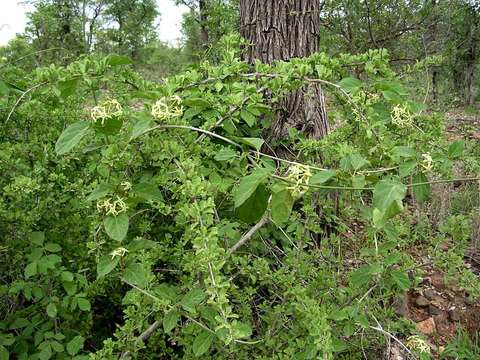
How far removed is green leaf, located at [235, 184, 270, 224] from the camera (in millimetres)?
882

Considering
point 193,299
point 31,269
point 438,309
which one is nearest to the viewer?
point 193,299

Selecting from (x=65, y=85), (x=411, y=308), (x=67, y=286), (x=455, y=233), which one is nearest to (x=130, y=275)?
(x=65, y=85)

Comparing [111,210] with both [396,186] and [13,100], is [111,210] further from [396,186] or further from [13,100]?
[13,100]

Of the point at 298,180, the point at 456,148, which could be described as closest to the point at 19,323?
the point at 298,180

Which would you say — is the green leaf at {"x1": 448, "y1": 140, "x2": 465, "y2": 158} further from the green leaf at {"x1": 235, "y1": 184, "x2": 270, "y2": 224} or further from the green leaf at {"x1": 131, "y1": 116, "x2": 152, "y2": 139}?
the green leaf at {"x1": 131, "y1": 116, "x2": 152, "y2": 139}

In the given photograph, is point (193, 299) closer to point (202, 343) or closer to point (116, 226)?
point (202, 343)

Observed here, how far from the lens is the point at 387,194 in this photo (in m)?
0.76

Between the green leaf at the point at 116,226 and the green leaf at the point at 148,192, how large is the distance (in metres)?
0.08

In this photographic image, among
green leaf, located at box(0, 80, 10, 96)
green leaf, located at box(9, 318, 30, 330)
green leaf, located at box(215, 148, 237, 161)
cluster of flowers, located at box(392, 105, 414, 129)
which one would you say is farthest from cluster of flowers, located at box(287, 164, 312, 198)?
green leaf, located at box(9, 318, 30, 330)

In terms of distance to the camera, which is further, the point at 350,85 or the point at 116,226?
the point at 350,85

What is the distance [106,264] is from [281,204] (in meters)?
0.47

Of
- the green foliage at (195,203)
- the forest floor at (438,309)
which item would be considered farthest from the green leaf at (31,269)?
the forest floor at (438,309)

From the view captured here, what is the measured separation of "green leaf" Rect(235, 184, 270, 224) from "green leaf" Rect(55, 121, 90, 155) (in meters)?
0.39

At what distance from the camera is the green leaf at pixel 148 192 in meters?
1.05
